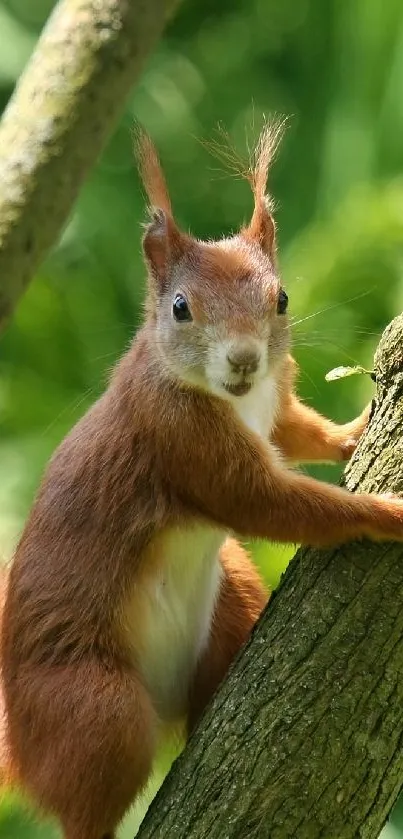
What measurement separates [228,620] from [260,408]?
407 millimetres

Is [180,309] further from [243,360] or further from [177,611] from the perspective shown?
[177,611]

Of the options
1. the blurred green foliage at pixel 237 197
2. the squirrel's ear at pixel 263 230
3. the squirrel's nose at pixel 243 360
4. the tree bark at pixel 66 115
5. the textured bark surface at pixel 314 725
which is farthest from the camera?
the blurred green foliage at pixel 237 197

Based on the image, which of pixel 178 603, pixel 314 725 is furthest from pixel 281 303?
pixel 314 725

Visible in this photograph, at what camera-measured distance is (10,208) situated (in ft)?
4.66

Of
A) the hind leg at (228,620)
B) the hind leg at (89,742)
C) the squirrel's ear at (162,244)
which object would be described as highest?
the squirrel's ear at (162,244)

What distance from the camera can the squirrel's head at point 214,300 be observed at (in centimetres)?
178

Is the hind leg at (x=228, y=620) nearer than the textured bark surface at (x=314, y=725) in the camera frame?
No

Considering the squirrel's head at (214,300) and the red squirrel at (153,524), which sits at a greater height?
the squirrel's head at (214,300)

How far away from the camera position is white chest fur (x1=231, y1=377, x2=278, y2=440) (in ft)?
6.46

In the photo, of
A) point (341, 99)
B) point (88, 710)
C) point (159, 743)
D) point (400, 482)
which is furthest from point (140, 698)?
point (341, 99)

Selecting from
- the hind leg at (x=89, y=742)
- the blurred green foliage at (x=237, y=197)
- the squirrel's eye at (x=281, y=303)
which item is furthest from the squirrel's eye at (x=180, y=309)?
the blurred green foliage at (x=237, y=197)

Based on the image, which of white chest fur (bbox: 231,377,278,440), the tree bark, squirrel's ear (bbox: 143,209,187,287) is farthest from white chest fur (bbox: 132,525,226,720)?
the tree bark

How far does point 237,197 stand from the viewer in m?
4.35

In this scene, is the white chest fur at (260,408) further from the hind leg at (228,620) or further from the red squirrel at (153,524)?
the hind leg at (228,620)
